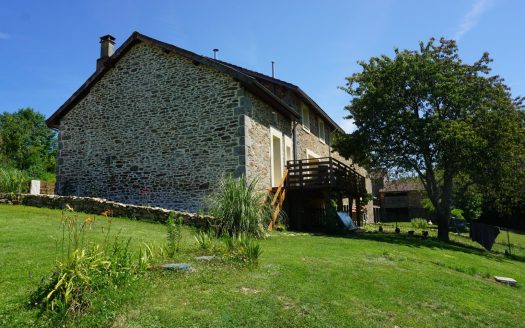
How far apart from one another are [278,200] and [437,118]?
7.11 meters

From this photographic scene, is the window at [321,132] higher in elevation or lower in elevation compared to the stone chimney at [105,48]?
lower

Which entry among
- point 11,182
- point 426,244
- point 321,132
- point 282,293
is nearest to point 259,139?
point 426,244

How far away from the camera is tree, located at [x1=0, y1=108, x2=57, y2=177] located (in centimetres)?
3875

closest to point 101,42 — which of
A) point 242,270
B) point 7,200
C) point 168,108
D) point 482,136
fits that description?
point 168,108

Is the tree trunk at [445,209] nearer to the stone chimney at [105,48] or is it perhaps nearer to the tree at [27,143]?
the stone chimney at [105,48]

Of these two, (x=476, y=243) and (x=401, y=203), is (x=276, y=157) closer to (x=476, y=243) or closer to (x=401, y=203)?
(x=476, y=243)

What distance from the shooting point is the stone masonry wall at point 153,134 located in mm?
Result: 14766

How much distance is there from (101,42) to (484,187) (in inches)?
715

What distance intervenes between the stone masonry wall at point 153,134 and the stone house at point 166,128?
0.04 meters

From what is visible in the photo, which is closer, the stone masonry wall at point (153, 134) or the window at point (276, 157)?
the stone masonry wall at point (153, 134)

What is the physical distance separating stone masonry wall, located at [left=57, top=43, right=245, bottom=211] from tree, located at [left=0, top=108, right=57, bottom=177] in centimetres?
1921

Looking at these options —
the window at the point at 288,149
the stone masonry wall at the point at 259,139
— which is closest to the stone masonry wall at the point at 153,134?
the stone masonry wall at the point at 259,139

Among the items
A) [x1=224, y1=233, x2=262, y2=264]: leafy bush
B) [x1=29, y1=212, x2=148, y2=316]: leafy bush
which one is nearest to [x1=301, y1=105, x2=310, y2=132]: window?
[x1=224, y1=233, x2=262, y2=264]: leafy bush

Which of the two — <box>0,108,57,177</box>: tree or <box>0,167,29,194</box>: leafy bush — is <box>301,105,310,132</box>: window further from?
<box>0,108,57,177</box>: tree
